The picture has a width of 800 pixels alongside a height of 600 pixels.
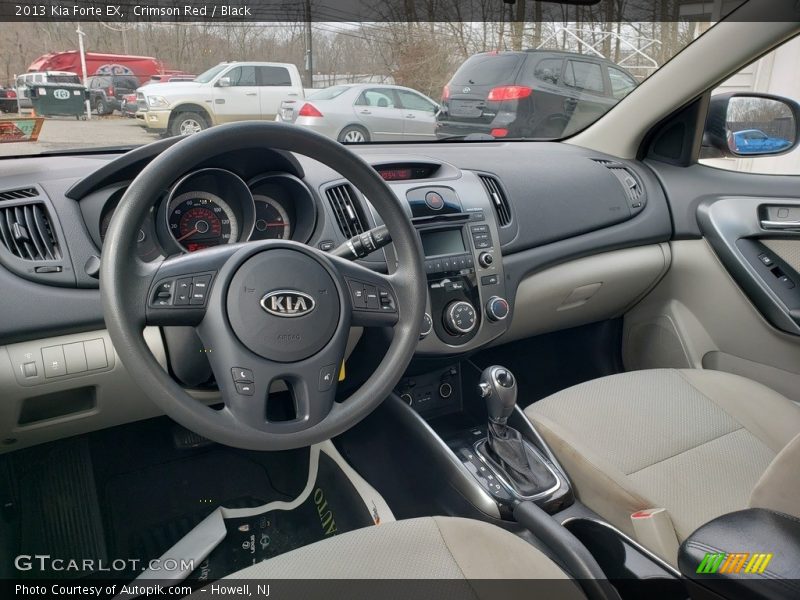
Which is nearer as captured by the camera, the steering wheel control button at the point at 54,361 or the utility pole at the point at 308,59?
the steering wheel control button at the point at 54,361

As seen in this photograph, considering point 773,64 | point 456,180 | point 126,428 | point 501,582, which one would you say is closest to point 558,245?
point 456,180

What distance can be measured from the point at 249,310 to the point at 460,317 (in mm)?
837

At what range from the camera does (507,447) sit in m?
1.85

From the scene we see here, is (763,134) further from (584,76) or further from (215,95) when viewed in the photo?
(215,95)

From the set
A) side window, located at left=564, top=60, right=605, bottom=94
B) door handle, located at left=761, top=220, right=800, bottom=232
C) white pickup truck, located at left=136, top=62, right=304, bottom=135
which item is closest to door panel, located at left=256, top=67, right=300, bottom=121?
white pickup truck, located at left=136, top=62, right=304, bottom=135

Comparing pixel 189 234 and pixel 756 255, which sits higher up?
pixel 189 234

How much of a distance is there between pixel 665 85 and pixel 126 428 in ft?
6.85

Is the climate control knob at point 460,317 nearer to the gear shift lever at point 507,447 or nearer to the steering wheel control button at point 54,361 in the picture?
the gear shift lever at point 507,447

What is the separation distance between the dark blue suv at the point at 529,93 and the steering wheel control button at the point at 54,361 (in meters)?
1.48

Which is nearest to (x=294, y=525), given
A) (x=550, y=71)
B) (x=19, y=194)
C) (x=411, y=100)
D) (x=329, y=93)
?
(x=19, y=194)

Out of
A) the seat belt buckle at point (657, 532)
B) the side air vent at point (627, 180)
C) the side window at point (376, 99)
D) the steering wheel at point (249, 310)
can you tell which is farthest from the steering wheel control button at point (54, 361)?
the side air vent at point (627, 180)

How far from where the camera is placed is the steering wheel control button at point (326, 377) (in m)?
1.28

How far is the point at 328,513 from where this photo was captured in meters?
2.10

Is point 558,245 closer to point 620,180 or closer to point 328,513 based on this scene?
point 620,180
